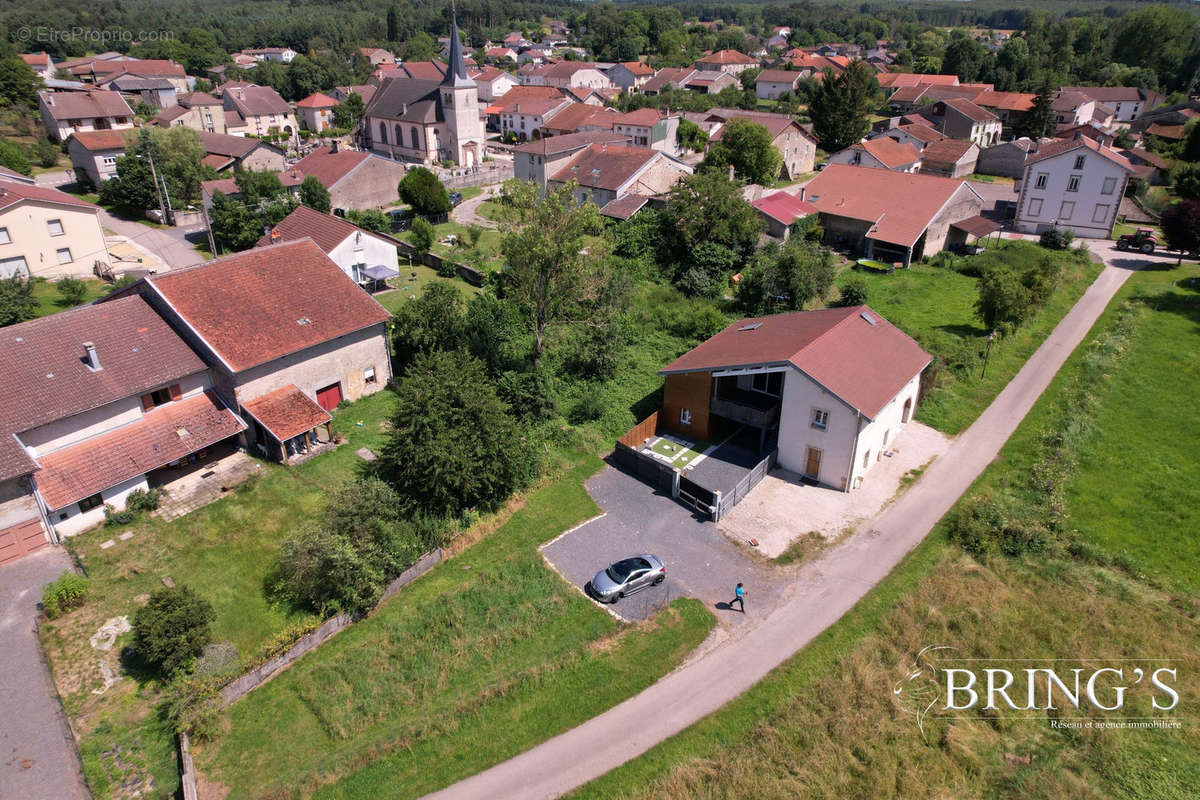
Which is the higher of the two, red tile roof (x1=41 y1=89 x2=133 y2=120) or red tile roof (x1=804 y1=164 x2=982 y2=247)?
red tile roof (x1=41 y1=89 x2=133 y2=120)

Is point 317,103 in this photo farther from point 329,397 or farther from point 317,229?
point 329,397

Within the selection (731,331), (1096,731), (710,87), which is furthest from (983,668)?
(710,87)

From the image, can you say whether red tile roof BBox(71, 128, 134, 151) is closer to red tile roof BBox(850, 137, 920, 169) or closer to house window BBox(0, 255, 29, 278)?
house window BBox(0, 255, 29, 278)

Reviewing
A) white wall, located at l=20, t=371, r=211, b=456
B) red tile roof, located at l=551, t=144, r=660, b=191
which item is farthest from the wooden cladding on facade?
red tile roof, located at l=551, t=144, r=660, b=191

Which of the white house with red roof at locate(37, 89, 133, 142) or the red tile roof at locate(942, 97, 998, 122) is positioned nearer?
the white house with red roof at locate(37, 89, 133, 142)

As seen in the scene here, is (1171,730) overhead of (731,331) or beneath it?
beneath

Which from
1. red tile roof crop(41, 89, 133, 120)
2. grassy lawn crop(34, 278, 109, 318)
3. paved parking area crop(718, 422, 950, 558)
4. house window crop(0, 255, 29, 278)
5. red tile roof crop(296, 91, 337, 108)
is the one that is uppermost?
red tile roof crop(41, 89, 133, 120)

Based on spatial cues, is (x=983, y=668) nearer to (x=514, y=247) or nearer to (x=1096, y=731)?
(x=1096, y=731)
